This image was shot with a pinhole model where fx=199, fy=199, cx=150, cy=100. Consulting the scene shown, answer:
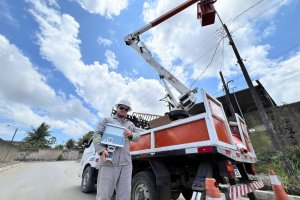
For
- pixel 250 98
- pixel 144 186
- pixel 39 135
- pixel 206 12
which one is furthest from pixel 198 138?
pixel 39 135

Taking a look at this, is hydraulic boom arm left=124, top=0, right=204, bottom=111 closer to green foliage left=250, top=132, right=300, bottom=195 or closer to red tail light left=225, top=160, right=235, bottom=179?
green foliage left=250, top=132, right=300, bottom=195

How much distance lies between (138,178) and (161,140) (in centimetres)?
90

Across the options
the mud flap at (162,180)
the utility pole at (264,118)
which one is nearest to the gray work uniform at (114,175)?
the mud flap at (162,180)

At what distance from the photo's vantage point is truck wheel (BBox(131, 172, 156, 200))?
348cm

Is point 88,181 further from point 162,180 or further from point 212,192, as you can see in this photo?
point 212,192

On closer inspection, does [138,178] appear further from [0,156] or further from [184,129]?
[0,156]

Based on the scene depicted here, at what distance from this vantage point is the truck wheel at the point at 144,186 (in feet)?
11.4

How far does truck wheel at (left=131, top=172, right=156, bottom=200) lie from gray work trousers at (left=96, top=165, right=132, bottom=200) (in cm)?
79

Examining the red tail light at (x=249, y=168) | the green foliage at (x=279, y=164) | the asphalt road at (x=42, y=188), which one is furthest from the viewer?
the asphalt road at (x=42, y=188)

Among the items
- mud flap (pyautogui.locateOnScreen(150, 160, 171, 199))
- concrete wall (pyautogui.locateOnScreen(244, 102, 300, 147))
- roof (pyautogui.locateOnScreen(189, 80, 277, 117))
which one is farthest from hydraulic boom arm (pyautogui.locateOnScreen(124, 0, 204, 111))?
roof (pyautogui.locateOnScreen(189, 80, 277, 117))

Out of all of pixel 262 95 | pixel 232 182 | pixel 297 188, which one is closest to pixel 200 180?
pixel 232 182

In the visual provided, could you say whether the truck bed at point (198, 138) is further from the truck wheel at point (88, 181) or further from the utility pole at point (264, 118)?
the utility pole at point (264, 118)

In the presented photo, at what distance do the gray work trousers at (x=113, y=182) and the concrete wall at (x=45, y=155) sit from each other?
3833 centimetres

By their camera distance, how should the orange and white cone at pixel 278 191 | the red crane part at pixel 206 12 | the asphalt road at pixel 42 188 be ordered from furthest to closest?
the red crane part at pixel 206 12 < the asphalt road at pixel 42 188 < the orange and white cone at pixel 278 191
